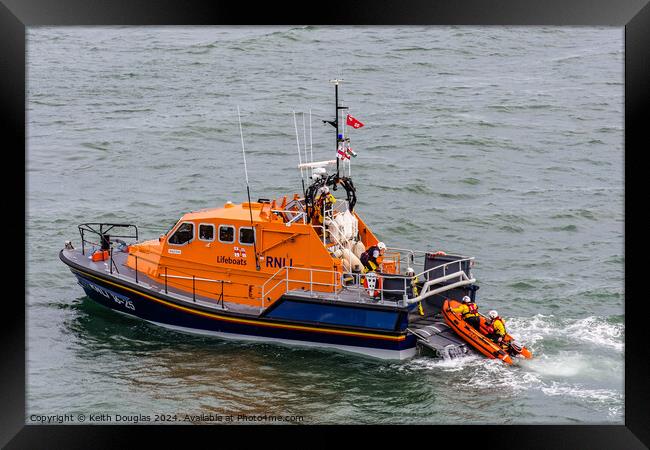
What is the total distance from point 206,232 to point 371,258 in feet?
10.8

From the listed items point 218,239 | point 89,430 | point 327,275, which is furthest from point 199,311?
point 89,430

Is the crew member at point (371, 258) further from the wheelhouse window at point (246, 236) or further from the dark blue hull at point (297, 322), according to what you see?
the wheelhouse window at point (246, 236)

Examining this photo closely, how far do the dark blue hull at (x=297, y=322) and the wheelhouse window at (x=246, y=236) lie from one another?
1386 mm

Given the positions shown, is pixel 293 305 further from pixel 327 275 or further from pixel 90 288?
pixel 90 288

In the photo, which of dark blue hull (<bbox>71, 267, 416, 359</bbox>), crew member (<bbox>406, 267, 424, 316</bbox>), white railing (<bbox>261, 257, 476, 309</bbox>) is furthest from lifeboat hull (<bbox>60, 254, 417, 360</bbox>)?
crew member (<bbox>406, 267, 424, 316</bbox>)

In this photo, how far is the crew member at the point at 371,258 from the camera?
17391 millimetres

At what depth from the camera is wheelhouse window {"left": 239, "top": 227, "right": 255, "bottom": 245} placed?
1748 cm

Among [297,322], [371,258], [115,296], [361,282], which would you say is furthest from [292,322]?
[115,296]

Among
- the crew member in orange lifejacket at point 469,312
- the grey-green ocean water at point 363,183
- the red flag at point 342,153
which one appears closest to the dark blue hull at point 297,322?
the grey-green ocean water at point 363,183

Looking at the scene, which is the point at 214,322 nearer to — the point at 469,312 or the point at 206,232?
the point at 206,232

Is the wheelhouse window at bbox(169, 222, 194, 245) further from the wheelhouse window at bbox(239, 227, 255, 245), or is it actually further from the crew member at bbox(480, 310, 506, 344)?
the crew member at bbox(480, 310, 506, 344)

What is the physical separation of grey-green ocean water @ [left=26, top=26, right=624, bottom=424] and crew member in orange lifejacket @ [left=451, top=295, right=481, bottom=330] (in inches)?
27.2

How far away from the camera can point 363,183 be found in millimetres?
26375

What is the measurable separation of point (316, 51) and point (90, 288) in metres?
18.3
